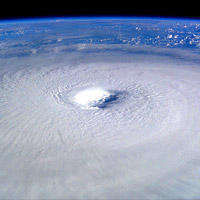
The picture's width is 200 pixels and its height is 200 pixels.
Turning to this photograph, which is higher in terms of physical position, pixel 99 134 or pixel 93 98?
pixel 93 98

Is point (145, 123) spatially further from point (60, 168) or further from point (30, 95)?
point (30, 95)

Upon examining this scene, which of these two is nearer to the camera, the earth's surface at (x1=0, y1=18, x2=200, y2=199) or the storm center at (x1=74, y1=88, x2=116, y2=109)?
the earth's surface at (x1=0, y1=18, x2=200, y2=199)

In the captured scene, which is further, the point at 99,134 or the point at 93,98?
the point at 93,98

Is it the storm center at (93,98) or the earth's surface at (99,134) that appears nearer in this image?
the earth's surface at (99,134)
